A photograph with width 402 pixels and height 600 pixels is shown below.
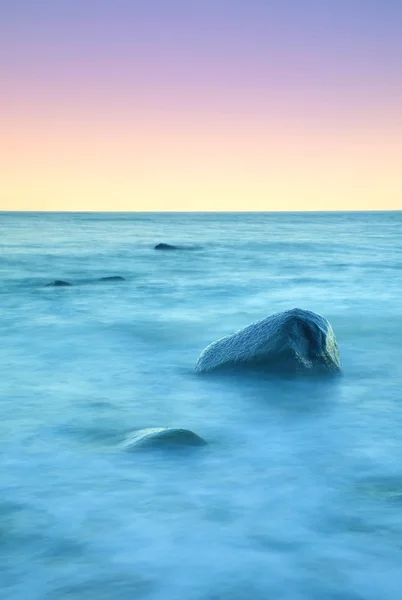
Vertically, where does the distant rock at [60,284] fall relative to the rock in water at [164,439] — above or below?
above

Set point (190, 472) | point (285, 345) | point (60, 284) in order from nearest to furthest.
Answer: point (190, 472), point (285, 345), point (60, 284)

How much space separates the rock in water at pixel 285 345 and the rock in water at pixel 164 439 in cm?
212

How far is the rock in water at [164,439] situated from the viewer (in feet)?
18.5

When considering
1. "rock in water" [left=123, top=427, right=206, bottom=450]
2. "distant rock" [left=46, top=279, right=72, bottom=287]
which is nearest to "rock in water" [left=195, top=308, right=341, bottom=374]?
"rock in water" [left=123, top=427, right=206, bottom=450]

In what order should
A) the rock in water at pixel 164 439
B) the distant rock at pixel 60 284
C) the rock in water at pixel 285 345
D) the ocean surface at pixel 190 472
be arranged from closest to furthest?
the ocean surface at pixel 190 472
the rock in water at pixel 164 439
the rock in water at pixel 285 345
the distant rock at pixel 60 284

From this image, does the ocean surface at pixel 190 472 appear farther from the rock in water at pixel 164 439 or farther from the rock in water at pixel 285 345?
the rock in water at pixel 285 345

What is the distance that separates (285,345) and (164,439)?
2.45 metres

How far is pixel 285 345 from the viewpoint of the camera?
25.5 ft

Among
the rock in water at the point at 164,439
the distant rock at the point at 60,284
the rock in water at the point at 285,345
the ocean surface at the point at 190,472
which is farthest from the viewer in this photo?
the distant rock at the point at 60,284

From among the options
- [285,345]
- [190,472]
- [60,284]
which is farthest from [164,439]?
[60,284]

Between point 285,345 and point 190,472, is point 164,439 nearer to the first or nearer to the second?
point 190,472

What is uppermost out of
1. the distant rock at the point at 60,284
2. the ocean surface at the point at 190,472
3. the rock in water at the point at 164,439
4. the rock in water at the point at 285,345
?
the rock in water at the point at 285,345

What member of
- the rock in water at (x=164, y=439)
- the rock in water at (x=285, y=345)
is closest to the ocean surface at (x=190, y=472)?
the rock in water at (x=164, y=439)

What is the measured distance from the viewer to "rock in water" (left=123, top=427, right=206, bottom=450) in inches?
223
